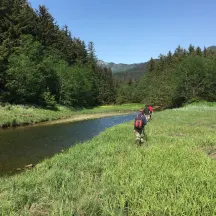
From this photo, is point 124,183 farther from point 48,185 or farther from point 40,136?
point 40,136

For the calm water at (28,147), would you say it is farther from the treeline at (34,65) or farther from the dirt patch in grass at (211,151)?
the treeline at (34,65)

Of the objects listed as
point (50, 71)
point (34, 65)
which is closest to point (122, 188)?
point (34, 65)

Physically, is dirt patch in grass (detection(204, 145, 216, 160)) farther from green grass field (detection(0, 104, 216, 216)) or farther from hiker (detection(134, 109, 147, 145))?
hiker (detection(134, 109, 147, 145))

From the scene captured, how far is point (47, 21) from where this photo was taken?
66.4 m

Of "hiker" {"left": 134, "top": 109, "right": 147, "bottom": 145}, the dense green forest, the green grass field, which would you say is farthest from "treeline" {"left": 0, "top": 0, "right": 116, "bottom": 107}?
the green grass field

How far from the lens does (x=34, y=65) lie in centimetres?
4269

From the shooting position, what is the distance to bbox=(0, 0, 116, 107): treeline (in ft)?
127

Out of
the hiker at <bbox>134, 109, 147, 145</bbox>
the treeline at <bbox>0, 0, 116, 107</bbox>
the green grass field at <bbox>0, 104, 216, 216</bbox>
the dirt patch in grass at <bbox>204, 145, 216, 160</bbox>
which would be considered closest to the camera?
the green grass field at <bbox>0, 104, 216, 216</bbox>

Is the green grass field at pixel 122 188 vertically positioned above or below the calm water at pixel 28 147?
above

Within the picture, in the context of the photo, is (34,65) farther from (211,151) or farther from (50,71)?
(211,151)

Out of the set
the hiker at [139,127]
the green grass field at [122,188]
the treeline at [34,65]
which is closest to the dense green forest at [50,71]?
the treeline at [34,65]

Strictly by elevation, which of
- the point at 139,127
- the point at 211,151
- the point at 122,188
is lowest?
the point at 211,151

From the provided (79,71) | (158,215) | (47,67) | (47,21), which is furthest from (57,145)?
(47,21)

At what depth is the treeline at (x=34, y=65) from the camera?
38750 mm
